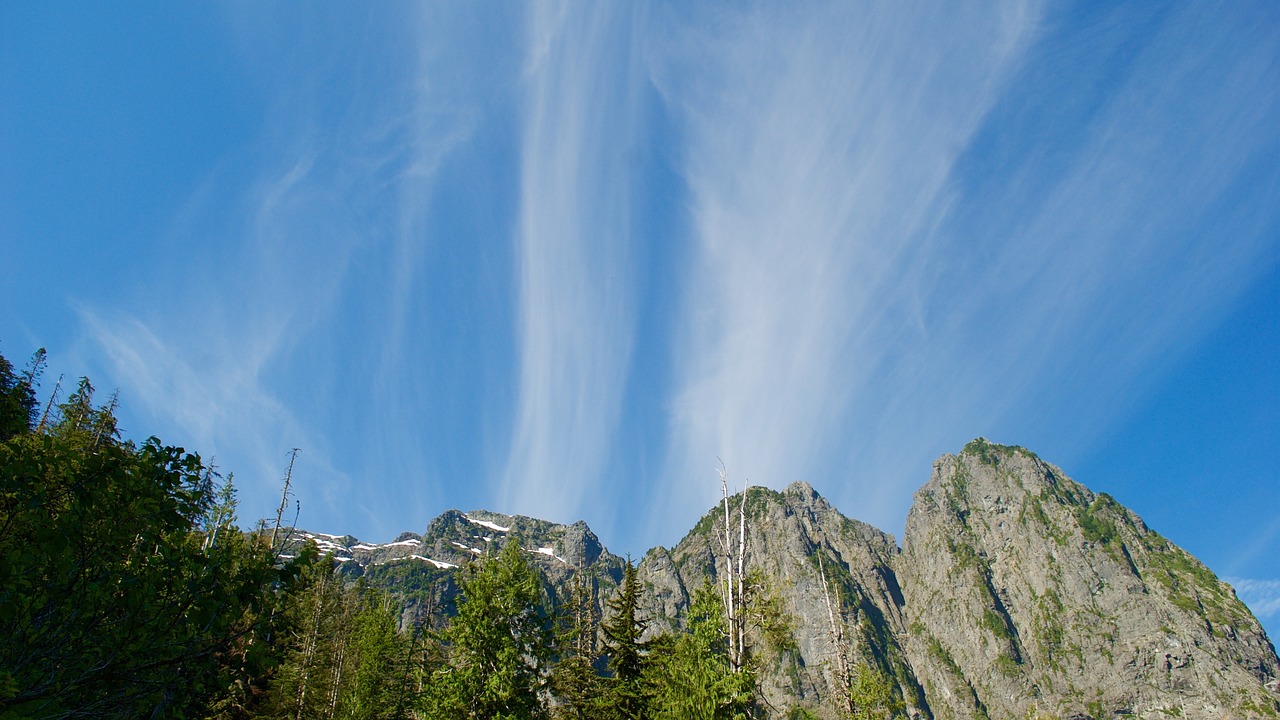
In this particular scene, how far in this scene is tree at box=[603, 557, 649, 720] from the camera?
89.4 feet

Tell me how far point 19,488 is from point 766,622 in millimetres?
19862

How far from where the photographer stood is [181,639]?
6.21 metres

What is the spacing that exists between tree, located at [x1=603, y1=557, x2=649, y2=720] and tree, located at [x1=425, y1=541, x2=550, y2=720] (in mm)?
6196

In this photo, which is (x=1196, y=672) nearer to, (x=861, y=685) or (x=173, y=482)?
(x=861, y=685)

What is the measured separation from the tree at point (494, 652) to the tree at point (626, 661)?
6.20 meters

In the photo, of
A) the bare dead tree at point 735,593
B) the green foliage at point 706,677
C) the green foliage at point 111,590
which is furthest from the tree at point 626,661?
the green foliage at point 111,590

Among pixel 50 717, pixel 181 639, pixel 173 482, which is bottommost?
pixel 50 717

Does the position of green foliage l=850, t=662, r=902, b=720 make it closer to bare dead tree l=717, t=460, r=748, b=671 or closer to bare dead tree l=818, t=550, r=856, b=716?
bare dead tree l=818, t=550, r=856, b=716

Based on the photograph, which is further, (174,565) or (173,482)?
(173,482)

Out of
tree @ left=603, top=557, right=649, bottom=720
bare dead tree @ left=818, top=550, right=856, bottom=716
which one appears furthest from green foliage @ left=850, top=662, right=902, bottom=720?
tree @ left=603, top=557, right=649, bottom=720

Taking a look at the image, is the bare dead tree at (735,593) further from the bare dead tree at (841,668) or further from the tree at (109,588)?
the tree at (109,588)

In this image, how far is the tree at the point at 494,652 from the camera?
20.4m

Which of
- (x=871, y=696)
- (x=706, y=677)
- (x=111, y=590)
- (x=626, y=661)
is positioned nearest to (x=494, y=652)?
(x=706, y=677)

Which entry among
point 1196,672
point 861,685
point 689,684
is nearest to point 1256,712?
point 1196,672
